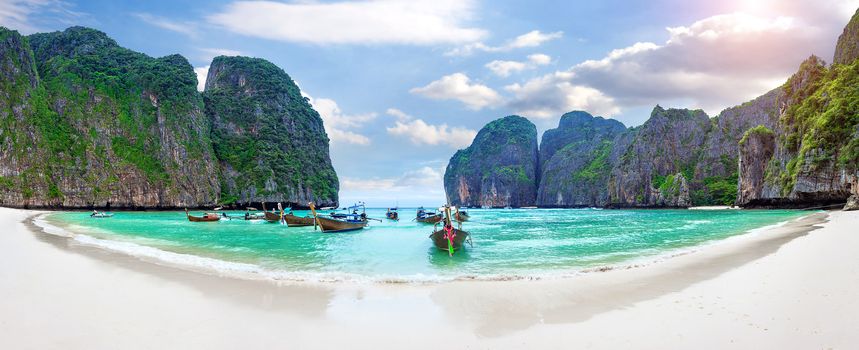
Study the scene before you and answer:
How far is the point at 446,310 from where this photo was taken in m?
8.13

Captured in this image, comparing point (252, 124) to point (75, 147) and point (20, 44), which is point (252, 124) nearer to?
point (75, 147)

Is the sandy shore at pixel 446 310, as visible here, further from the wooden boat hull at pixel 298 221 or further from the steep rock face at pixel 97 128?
the steep rock face at pixel 97 128

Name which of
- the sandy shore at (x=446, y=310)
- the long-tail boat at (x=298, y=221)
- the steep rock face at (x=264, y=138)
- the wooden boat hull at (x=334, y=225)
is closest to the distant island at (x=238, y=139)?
the steep rock face at (x=264, y=138)

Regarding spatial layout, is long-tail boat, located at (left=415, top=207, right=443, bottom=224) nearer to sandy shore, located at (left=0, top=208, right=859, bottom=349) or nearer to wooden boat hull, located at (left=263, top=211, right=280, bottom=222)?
wooden boat hull, located at (left=263, top=211, right=280, bottom=222)

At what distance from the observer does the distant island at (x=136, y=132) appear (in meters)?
81.0

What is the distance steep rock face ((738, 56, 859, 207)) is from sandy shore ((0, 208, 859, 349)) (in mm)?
52420

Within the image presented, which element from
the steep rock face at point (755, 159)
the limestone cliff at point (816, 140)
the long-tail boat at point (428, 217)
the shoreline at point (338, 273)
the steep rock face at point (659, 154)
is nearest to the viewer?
the shoreline at point (338, 273)

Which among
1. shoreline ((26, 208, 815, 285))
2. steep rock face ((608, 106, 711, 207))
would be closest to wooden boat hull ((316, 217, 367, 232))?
shoreline ((26, 208, 815, 285))

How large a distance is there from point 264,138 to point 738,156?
13400 centimetres

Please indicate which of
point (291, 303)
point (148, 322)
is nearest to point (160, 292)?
point (148, 322)

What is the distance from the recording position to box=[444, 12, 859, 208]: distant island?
49469mm

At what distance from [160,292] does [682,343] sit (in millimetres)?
11307

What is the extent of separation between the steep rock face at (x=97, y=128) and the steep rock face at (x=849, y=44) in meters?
132

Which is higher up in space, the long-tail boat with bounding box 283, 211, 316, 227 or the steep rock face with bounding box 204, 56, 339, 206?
the steep rock face with bounding box 204, 56, 339, 206
